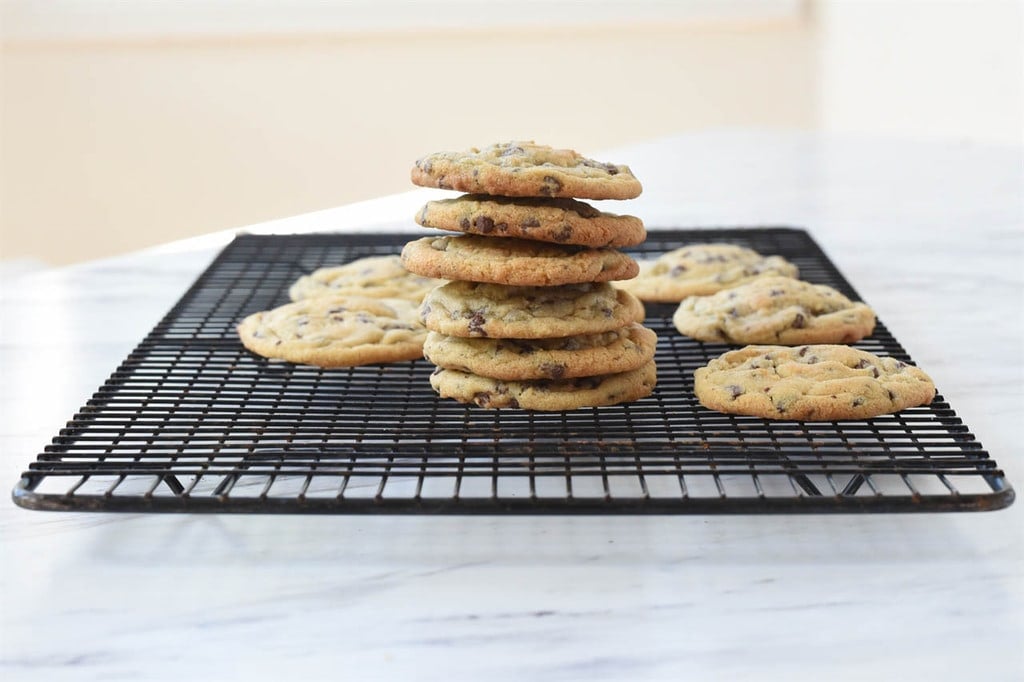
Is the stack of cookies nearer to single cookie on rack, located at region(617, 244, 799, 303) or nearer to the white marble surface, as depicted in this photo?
the white marble surface

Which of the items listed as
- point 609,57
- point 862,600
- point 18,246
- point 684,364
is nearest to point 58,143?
point 18,246

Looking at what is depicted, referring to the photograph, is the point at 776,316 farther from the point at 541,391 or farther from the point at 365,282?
the point at 365,282

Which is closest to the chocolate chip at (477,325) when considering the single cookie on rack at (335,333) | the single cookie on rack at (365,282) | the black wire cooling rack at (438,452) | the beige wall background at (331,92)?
the black wire cooling rack at (438,452)

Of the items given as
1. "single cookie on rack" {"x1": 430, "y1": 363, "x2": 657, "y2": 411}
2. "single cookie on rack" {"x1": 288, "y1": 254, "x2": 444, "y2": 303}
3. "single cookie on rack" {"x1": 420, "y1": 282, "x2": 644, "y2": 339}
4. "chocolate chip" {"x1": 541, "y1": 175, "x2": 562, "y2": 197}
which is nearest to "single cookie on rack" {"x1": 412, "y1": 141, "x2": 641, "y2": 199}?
"chocolate chip" {"x1": 541, "y1": 175, "x2": 562, "y2": 197}

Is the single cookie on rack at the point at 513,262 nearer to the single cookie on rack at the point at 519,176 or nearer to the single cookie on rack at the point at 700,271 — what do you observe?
the single cookie on rack at the point at 519,176

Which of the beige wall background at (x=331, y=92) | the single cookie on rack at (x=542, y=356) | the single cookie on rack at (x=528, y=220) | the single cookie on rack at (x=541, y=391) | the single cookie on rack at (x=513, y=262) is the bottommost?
the beige wall background at (x=331, y=92)

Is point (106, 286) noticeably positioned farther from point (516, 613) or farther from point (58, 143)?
point (58, 143)
